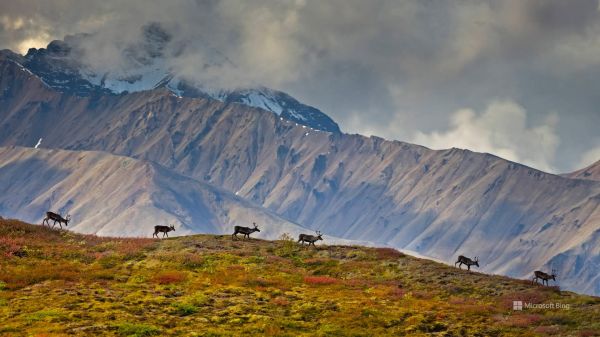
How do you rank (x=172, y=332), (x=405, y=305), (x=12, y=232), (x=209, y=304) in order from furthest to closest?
(x=12, y=232) → (x=405, y=305) → (x=209, y=304) → (x=172, y=332)

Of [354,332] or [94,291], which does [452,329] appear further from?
[94,291]

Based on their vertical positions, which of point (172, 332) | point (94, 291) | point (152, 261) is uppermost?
point (152, 261)

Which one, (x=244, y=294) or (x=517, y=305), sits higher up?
(x=517, y=305)

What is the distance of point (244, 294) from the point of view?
1681 inches

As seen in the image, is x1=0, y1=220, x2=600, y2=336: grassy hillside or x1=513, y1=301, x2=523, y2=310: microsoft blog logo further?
x1=513, y1=301, x2=523, y2=310: microsoft blog logo

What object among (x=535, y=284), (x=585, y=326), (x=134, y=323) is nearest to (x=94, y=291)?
(x=134, y=323)

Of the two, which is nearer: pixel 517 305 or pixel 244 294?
pixel 244 294

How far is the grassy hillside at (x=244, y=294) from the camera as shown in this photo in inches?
1366

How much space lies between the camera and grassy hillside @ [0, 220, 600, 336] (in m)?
34.7

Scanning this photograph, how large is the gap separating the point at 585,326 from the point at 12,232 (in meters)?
43.6

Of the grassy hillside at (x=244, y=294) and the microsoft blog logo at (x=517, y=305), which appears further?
the microsoft blog logo at (x=517, y=305)

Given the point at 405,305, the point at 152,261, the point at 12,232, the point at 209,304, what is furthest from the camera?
the point at 12,232

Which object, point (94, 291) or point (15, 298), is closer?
point (15, 298)

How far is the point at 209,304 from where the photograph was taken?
39.3 metres
